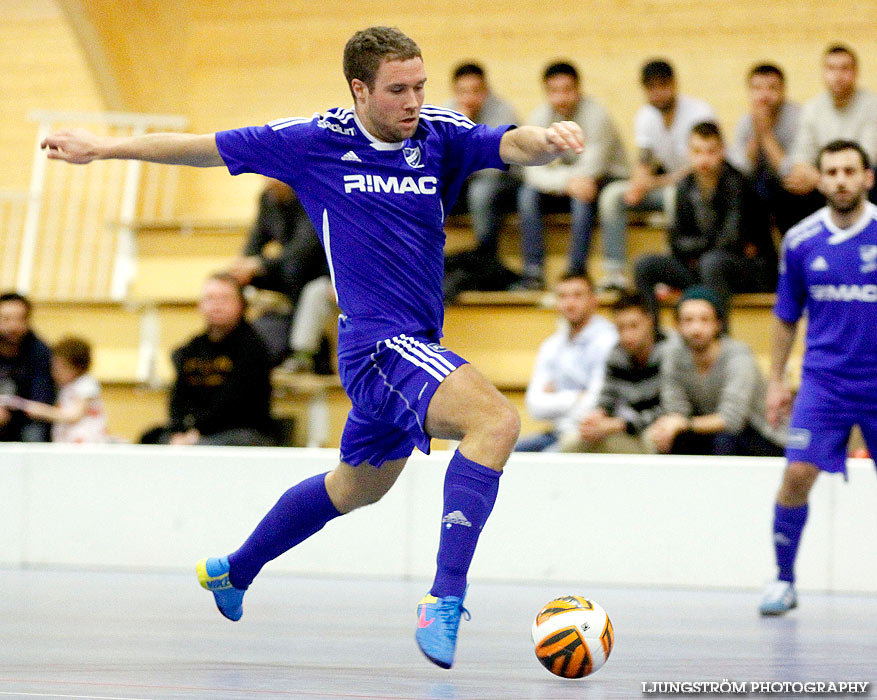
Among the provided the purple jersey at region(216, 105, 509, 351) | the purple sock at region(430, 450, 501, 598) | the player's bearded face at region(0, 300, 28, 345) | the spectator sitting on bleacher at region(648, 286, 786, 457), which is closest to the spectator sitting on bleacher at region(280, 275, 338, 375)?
the player's bearded face at region(0, 300, 28, 345)

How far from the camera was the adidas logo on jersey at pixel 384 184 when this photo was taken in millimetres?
3654

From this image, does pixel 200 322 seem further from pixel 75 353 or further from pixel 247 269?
pixel 75 353

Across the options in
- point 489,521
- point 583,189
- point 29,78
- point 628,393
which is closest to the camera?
point 489,521

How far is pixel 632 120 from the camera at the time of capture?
30.7 feet

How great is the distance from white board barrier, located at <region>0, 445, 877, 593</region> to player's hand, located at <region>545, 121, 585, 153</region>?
2907 millimetres

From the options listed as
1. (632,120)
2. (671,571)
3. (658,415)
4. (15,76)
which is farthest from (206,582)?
(15,76)

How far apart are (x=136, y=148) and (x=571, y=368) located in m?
3.66

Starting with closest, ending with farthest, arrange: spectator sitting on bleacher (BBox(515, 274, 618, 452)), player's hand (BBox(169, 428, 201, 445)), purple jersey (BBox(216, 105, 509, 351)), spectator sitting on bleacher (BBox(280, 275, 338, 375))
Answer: purple jersey (BBox(216, 105, 509, 351)) → spectator sitting on bleacher (BBox(515, 274, 618, 452)) → player's hand (BBox(169, 428, 201, 445)) → spectator sitting on bleacher (BBox(280, 275, 338, 375))

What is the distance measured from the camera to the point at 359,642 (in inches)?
161

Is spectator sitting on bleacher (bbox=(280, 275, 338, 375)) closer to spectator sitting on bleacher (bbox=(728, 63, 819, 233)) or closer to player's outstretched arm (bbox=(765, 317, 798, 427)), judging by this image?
spectator sitting on bleacher (bbox=(728, 63, 819, 233))

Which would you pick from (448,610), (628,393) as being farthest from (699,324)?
(448,610)

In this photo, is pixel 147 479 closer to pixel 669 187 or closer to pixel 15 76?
pixel 669 187

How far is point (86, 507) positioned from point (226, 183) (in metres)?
4.21

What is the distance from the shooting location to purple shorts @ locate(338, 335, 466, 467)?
343 cm
